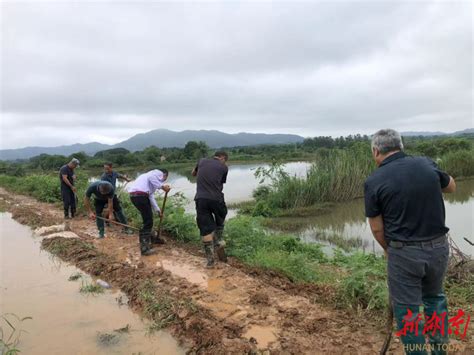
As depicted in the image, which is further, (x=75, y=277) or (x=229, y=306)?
(x=75, y=277)

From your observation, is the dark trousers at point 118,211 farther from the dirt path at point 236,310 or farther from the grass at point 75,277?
the grass at point 75,277

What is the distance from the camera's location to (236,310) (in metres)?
3.72

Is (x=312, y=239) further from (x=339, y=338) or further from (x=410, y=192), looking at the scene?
(x=410, y=192)

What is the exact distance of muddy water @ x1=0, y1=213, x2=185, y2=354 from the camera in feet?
10.9

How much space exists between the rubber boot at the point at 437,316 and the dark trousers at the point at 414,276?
0.01m

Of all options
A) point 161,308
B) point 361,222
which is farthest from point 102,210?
point 361,222

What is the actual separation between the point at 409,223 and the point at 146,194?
432 centimetres

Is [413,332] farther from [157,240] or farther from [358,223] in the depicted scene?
[358,223]

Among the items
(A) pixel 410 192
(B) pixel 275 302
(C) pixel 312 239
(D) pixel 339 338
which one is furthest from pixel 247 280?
(C) pixel 312 239

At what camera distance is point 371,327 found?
10.6ft

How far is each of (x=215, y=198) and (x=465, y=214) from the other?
377 inches

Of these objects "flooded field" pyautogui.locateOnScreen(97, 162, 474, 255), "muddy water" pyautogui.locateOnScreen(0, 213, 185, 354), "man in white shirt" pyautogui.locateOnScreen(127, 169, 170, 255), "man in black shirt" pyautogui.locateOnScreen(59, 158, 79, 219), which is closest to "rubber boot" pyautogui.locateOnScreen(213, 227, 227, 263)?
"man in white shirt" pyautogui.locateOnScreen(127, 169, 170, 255)

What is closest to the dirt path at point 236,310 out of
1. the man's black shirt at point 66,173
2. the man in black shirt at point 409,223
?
the man in black shirt at point 409,223

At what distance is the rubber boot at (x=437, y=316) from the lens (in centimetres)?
240
